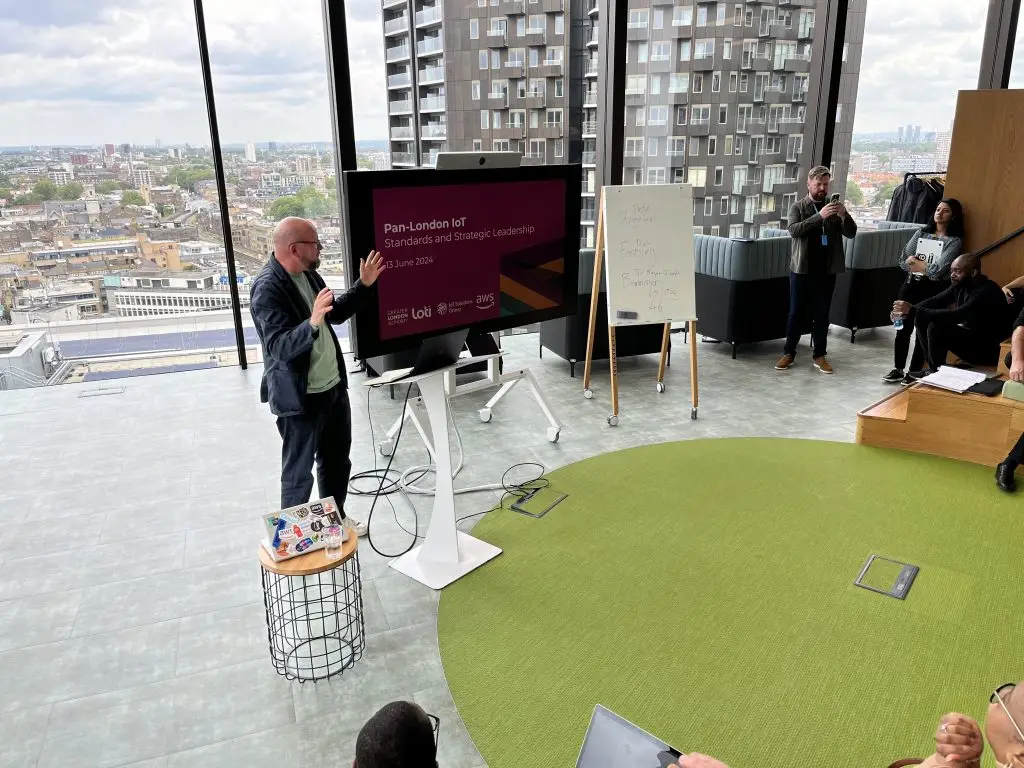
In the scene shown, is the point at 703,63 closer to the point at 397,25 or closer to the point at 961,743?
the point at 397,25

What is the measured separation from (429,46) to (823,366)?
4.41m

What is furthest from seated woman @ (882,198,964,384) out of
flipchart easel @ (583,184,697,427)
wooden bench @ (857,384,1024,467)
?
flipchart easel @ (583,184,697,427)

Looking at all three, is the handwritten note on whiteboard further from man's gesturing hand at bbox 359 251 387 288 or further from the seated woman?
man's gesturing hand at bbox 359 251 387 288

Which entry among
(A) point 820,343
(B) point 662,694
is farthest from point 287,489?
(A) point 820,343

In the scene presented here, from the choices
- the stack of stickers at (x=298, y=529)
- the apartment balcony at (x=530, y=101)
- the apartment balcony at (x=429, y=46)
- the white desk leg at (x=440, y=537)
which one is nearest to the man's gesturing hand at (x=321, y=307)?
the white desk leg at (x=440, y=537)

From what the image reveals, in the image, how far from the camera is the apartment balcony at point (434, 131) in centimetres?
659

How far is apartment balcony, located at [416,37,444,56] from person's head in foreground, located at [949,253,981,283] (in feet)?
14.8

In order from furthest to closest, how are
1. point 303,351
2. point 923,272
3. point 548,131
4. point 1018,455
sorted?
point 548,131 < point 923,272 < point 1018,455 < point 303,351

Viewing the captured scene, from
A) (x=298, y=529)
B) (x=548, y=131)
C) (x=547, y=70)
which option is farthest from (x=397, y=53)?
(x=298, y=529)

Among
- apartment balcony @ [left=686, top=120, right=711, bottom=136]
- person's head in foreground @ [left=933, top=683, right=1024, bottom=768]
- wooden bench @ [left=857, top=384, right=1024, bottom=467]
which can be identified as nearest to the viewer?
person's head in foreground @ [left=933, top=683, right=1024, bottom=768]

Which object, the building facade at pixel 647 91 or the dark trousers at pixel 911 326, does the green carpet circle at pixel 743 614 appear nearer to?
the dark trousers at pixel 911 326

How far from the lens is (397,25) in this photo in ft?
→ 20.5

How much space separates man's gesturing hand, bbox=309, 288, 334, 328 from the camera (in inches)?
120

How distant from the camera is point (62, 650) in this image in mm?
3121
